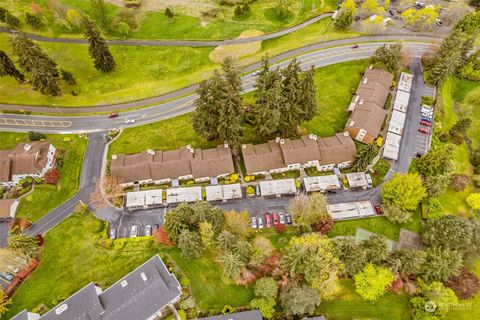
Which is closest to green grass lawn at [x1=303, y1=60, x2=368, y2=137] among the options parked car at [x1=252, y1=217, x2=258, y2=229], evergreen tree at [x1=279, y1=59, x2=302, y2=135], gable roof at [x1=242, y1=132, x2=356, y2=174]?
gable roof at [x1=242, y1=132, x2=356, y2=174]

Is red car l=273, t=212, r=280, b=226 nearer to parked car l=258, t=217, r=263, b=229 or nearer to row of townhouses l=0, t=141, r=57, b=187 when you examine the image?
parked car l=258, t=217, r=263, b=229

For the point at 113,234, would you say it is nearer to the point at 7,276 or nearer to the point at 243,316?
the point at 7,276

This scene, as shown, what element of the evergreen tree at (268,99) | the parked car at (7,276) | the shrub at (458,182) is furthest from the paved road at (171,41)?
the parked car at (7,276)

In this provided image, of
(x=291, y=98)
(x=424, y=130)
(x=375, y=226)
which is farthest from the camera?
(x=424, y=130)

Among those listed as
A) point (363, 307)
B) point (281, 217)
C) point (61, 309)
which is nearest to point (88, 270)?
point (61, 309)

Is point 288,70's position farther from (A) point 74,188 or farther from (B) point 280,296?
(A) point 74,188

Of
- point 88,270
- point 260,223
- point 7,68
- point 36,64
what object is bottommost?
point 88,270

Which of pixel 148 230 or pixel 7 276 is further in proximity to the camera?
pixel 148 230
